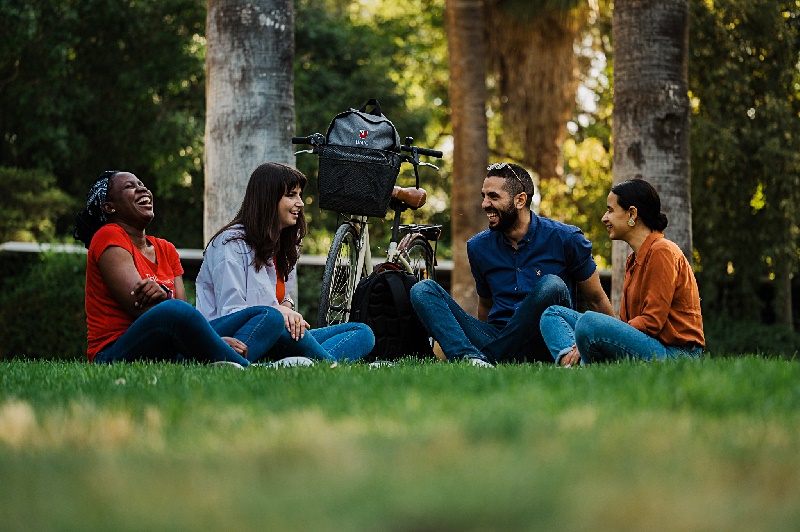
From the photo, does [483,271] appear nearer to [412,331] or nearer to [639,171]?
[412,331]

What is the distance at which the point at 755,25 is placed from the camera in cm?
2100

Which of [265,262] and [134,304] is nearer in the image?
[134,304]

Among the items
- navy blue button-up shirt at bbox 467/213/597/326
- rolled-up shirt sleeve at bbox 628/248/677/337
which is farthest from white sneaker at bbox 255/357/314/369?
rolled-up shirt sleeve at bbox 628/248/677/337

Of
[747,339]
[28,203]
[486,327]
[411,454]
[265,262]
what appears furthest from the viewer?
[28,203]

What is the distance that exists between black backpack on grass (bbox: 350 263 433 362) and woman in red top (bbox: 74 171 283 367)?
1.50 meters

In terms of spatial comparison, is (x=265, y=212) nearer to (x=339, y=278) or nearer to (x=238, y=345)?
(x=238, y=345)

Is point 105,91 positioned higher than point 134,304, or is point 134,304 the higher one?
point 105,91

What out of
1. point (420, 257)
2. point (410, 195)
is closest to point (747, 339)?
point (420, 257)

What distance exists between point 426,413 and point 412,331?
4.84 m

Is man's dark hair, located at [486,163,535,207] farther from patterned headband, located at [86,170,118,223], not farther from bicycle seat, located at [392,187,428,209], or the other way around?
patterned headband, located at [86,170,118,223]

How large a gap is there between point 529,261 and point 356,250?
1.47 m

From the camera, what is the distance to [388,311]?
8.90m

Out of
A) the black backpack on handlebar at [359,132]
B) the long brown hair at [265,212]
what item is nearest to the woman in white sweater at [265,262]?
the long brown hair at [265,212]

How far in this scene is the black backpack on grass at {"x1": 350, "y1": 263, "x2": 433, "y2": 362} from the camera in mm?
8820
